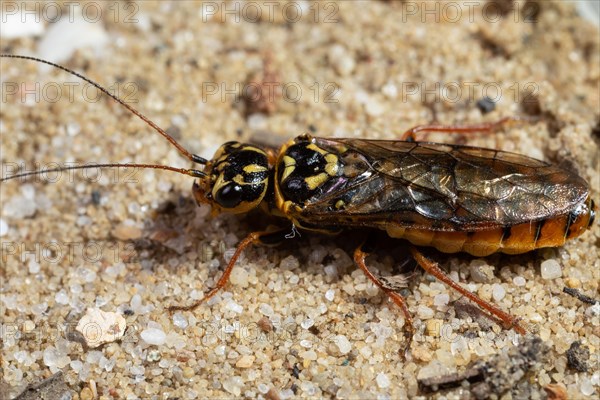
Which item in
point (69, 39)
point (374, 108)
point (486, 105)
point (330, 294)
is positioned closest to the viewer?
point (330, 294)

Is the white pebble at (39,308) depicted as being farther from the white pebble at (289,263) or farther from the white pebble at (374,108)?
the white pebble at (374,108)

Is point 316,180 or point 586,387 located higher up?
point 316,180

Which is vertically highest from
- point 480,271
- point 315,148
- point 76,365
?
point 315,148

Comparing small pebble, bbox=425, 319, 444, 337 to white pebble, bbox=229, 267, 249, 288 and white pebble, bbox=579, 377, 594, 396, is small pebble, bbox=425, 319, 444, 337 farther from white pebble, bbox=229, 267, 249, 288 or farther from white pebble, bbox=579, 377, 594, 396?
white pebble, bbox=229, 267, 249, 288

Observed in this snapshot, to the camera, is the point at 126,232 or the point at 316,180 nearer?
the point at 316,180

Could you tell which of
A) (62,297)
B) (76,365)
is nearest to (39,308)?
(62,297)

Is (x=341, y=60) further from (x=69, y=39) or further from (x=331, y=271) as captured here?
(x=69, y=39)

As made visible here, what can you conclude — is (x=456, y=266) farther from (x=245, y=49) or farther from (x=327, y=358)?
(x=245, y=49)

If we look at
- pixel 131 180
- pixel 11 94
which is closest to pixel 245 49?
pixel 131 180
